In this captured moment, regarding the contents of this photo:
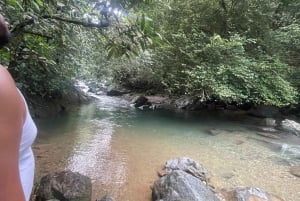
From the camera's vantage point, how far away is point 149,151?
703cm

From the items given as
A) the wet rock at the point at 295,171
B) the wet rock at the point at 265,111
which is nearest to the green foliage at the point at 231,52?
the wet rock at the point at 265,111

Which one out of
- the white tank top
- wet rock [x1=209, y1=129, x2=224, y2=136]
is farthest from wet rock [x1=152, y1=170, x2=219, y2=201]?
wet rock [x1=209, y1=129, x2=224, y2=136]

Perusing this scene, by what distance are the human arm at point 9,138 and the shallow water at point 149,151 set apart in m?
4.23

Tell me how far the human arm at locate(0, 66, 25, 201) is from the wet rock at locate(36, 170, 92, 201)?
12.3 ft

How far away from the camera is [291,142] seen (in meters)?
8.77

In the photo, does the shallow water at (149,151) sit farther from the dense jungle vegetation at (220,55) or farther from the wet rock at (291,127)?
the dense jungle vegetation at (220,55)

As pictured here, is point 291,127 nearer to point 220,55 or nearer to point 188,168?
point 220,55

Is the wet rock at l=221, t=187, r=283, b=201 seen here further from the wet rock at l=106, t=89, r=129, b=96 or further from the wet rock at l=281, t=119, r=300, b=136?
the wet rock at l=106, t=89, r=129, b=96

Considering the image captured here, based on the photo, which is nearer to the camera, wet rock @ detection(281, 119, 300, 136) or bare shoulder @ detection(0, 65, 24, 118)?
bare shoulder @ detection(0, 65, 24, 118)

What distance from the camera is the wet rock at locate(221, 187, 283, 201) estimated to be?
15.5 ft

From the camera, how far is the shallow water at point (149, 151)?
211 inches

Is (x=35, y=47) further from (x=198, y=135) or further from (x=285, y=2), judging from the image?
(x=285, y=2)

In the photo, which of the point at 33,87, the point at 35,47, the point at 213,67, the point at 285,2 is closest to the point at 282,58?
the point at 285,2

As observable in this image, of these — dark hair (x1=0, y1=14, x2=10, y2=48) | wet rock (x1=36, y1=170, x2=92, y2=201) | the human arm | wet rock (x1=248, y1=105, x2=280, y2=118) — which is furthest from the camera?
wet rock (x1=248, y1=105, x2=280, y2=118)
